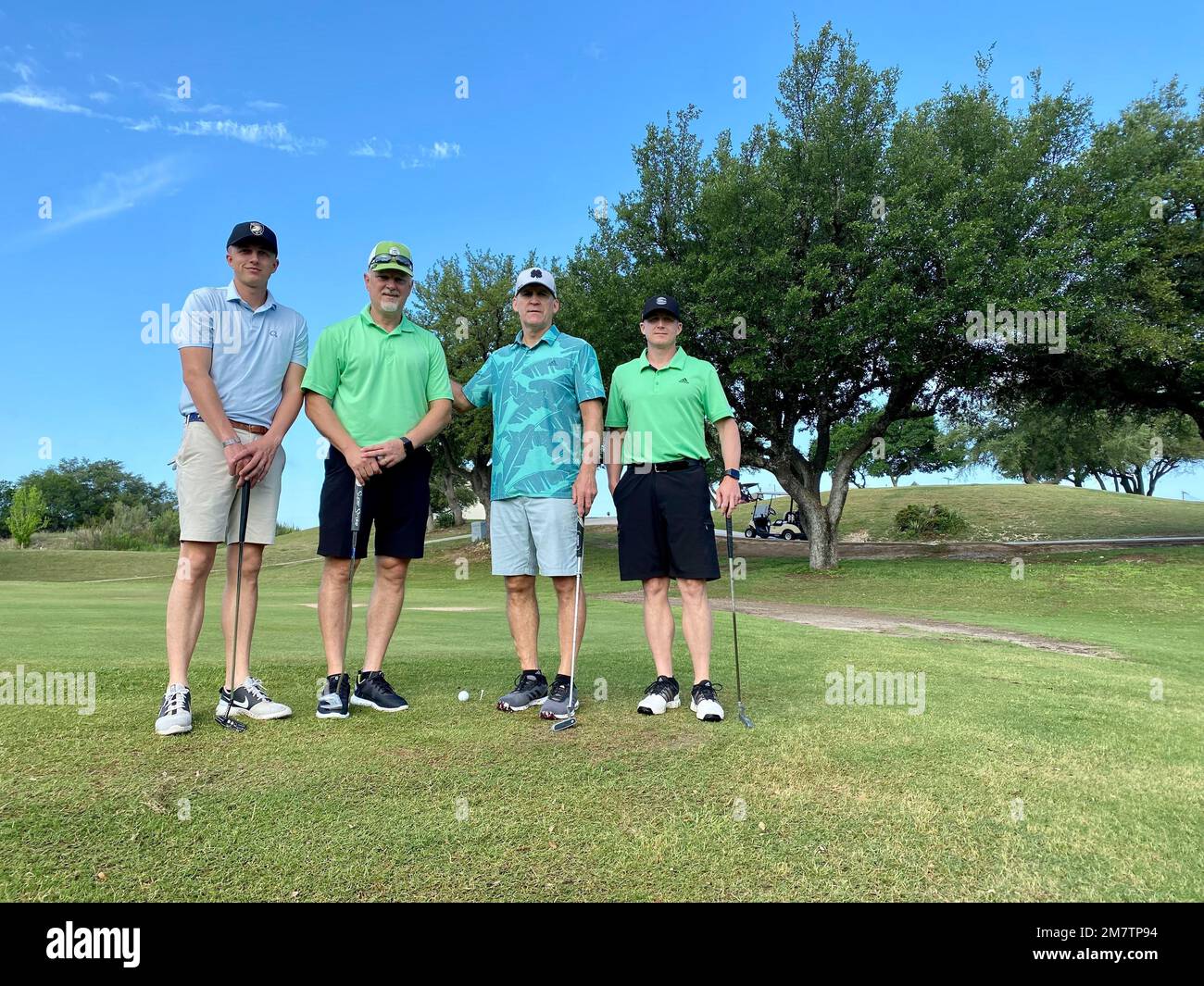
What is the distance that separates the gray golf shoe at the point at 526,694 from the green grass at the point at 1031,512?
140ft

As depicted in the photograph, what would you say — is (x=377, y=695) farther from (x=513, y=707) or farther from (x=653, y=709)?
(x=653, y=709)

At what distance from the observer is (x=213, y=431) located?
184 inches

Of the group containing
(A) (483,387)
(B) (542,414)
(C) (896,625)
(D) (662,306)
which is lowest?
Answer: (C) (896,625)

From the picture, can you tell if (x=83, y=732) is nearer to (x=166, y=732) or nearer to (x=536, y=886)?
(x=166, y=732)

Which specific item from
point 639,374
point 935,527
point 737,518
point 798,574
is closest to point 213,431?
point 639,374

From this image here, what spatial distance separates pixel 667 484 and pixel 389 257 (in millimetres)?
2385

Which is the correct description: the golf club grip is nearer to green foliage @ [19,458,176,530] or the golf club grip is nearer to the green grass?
the green grass

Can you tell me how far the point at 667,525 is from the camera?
536 centimetres

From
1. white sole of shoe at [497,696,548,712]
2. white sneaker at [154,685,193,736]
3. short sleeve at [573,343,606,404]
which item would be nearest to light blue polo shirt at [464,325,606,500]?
short sleeve at [573,343,606,404]

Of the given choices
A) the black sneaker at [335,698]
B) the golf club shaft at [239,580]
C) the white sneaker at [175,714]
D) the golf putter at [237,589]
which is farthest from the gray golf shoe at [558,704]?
the white sneaker at [175,714]

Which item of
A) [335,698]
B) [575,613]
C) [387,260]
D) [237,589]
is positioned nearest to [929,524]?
[575,613]

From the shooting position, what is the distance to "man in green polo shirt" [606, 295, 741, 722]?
530 centimetres
